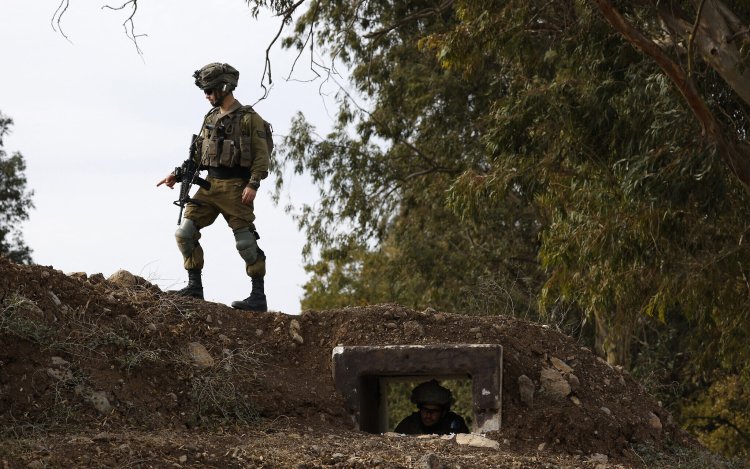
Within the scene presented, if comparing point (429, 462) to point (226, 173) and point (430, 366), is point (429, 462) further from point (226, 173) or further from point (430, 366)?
point (226, 173)

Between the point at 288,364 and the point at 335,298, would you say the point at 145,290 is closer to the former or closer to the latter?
the point at 288,364

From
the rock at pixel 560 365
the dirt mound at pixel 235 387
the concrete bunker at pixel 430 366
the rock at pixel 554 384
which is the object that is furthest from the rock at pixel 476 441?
the rock at pixel 560 365

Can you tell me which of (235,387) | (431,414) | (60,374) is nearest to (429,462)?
(235,387)

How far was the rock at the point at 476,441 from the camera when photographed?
7.73 metres

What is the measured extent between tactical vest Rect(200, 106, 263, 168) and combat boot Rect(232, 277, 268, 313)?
3.05ft

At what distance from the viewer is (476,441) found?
25.6ft

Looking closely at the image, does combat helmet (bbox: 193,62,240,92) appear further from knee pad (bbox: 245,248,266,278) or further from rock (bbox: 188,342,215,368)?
rock (bbox: 188,342,215,368)

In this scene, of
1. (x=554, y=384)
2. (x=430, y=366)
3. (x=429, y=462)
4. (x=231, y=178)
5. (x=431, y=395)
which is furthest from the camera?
(x=431, y=395)

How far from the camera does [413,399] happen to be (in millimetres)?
9766

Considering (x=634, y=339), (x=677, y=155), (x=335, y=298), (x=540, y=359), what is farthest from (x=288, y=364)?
(x=335, y=298)

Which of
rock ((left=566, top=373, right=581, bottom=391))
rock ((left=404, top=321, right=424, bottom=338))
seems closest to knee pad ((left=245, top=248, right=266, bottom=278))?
rock ((left=404, top=321, right=424, bottom=338))

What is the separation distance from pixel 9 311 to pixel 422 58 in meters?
11.8

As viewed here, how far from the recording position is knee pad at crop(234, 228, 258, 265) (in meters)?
9.01

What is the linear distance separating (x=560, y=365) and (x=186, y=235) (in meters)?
2.99
